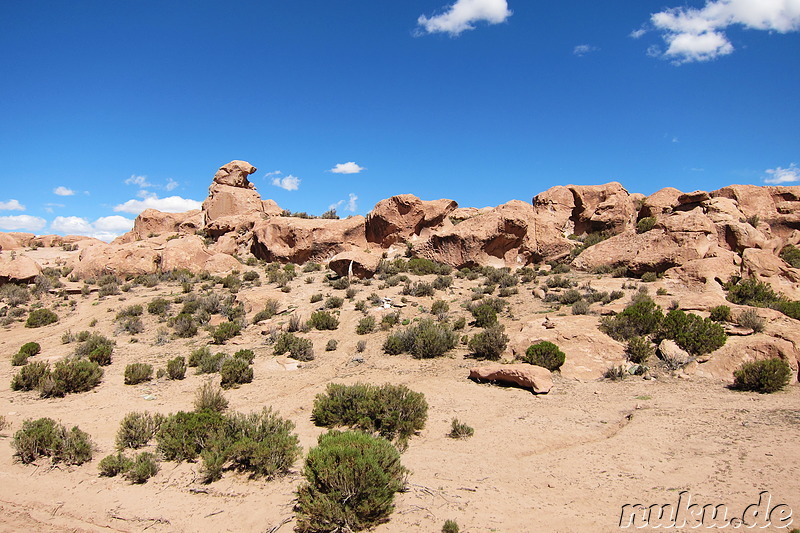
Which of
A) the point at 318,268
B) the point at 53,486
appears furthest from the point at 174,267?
the point at 53,486

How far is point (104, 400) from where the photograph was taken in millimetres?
9375

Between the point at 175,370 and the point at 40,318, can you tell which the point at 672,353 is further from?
the point at 40,318

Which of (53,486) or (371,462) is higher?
(371,462)

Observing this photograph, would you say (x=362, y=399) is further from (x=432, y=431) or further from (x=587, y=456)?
(x=587, y=456)

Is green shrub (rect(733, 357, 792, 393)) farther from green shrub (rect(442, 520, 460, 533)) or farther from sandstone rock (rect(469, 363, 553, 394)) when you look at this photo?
green shrub (rect(442, 520, 460, 533))

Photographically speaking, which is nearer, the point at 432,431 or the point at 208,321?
the point at 432,431

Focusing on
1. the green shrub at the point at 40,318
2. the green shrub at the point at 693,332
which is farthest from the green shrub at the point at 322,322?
the green shrub at the point at 40,318

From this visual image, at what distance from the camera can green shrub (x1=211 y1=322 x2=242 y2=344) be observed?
13.6 m

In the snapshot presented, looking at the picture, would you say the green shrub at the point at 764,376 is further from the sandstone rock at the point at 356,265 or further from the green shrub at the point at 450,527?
the sandstone rock at the point at 356,265

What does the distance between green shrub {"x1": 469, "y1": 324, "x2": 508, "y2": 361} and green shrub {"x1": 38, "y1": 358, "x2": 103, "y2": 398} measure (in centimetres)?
971

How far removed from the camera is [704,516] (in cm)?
428

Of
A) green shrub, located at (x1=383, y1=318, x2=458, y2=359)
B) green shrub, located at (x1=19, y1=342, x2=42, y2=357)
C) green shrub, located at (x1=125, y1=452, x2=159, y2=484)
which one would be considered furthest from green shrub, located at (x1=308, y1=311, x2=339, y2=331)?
green shrub, located at (x1=125, y1=452, x2=159, y2=484)

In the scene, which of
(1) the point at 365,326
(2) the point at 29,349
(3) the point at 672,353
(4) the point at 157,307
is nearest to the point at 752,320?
(3) the point at 672,353

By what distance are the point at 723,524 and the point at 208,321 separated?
15526mm
